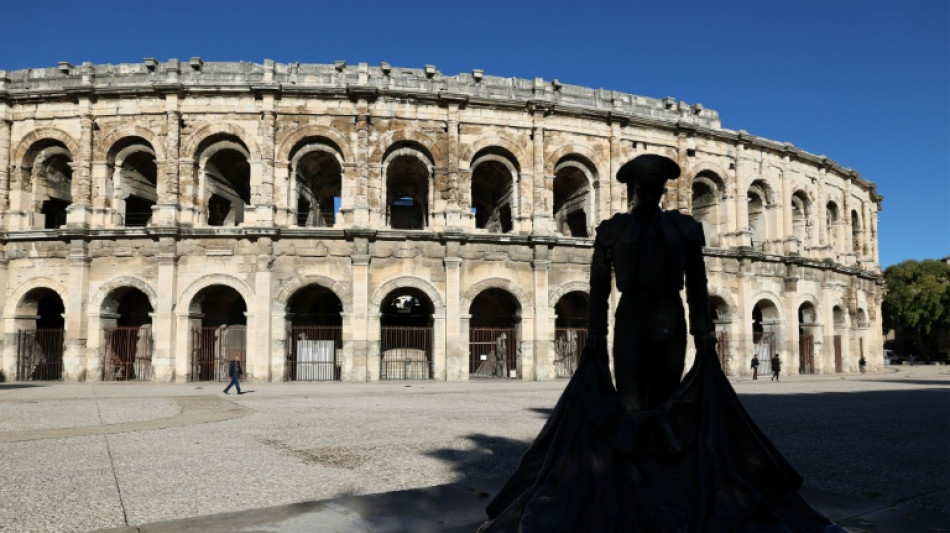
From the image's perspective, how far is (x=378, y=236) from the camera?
65.7ft

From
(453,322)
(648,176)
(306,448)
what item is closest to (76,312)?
(453,322)

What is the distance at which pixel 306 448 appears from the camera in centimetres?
742

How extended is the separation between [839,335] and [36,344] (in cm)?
3196

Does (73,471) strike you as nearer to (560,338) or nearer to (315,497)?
(315,497)

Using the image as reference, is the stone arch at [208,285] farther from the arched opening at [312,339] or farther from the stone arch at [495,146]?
the stone arch at [495,146]

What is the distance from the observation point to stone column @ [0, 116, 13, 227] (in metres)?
20.2

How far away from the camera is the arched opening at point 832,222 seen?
2931cm

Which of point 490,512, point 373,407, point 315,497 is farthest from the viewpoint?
point 373,407

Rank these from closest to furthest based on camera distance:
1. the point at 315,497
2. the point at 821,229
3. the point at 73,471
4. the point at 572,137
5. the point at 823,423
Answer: the point at 315,497 < the point at 73,471 < the point at 823,423 < the point at 572,137 < the point at 821,229

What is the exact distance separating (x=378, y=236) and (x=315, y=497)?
50.5ft

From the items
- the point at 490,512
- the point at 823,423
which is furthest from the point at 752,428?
the point at 823,423

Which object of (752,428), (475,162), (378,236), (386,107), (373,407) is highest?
(386,107)

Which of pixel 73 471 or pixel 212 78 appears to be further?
pixel 212 78

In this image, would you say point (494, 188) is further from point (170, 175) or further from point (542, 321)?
point (170, 175)
